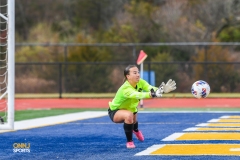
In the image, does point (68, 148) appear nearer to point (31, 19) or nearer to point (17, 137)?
point (17, 137)

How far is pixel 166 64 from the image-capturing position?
35812 mm

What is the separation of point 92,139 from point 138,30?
33.3m

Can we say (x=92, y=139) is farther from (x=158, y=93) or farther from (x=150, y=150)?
(x=158, y=93)

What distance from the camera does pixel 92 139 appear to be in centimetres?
1380

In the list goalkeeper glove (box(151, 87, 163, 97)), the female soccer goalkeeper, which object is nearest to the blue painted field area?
the female soccer goalkeeper

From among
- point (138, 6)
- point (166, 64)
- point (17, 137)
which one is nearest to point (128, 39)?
point (138, 6)

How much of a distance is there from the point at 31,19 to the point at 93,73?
82.0ft

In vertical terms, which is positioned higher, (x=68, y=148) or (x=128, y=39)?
(x=128, y=39)

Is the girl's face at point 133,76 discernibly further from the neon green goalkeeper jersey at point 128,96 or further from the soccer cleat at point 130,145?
the soccer cleat at point 130,145

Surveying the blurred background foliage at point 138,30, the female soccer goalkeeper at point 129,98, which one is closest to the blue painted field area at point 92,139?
the female soccer goalkeeper at point 129,98

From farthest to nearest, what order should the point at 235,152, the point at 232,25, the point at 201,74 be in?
the point at 232,25 < the point at 201,74 < the point at 235,152

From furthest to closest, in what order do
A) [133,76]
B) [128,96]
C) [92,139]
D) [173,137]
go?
[173,137] < [92,139] < [133,76] < [128,96]

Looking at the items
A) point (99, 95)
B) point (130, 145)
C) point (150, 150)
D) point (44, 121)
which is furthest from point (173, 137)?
point (99, 95)

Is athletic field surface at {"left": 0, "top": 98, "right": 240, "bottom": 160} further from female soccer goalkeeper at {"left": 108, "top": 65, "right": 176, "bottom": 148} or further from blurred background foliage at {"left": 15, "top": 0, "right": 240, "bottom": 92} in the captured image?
blurred background foliage at {"left": 15, "top": 0, "right": 240, "bottom": 92}
